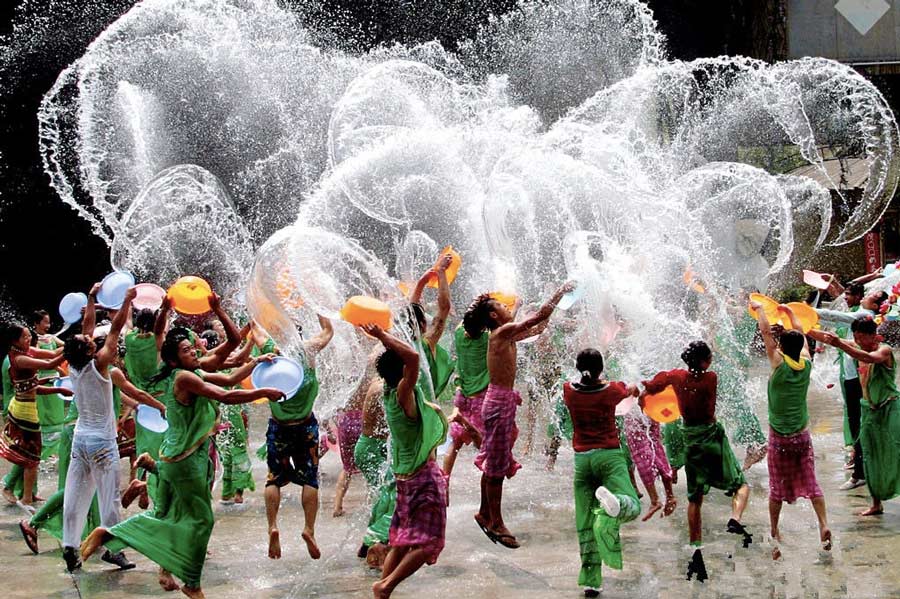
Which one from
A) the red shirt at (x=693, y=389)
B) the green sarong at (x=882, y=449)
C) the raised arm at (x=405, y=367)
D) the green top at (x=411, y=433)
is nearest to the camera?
the raised arm at (x=405, y=367)

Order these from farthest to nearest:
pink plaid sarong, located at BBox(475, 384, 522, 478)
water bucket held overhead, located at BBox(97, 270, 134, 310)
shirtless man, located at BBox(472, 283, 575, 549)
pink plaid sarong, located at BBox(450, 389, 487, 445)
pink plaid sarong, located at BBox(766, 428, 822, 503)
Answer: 1. pink plaid sarong, located at BBox(450, 389, 487, 445)
2. water bucket held overhead, located at BBox(97, 270, 134, 310)
3. pink plaid sarong, located at BBox(475, 384, 522, 478)
4. shirtless man, located at BBox(472, 283, 575, 549)
5. pink plaid sarong, located at BBox(766, 428, 822, 503)

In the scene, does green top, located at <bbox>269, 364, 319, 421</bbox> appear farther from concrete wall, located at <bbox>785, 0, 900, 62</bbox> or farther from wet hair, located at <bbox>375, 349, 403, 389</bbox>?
concrete wall, located at <bbox>785, 0, 900, 62</bbox>

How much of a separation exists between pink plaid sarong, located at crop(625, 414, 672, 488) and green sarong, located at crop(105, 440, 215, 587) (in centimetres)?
321

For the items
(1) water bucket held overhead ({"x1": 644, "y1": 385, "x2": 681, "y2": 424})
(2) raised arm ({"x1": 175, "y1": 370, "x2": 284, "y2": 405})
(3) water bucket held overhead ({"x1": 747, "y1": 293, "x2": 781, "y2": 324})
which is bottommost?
(1) water bucket held overhead ({"x1": 644, "y1": 385, "x2": 681, "y2": 424})

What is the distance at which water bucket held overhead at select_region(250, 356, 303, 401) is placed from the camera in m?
5.55

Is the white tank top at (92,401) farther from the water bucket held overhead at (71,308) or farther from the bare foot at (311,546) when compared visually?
the water bucket held overhead at (71,308)

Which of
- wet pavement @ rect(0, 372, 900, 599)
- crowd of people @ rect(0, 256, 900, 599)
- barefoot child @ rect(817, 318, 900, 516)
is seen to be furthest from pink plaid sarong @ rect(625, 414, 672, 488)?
barefoot child @ rect(817, 318, 900, 516)

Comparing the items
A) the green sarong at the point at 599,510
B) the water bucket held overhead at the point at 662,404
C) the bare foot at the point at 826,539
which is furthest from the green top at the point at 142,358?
the bare foot at the point at 826,539

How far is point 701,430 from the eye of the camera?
670 cm

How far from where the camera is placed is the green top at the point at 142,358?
757 centimetres

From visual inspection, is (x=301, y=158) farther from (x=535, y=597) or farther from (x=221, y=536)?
(x=535, y=597)

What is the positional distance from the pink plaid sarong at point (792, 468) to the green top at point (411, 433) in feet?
7.97

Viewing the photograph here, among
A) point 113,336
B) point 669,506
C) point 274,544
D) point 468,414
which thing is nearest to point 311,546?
point 274,544

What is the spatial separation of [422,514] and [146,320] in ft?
9.52
